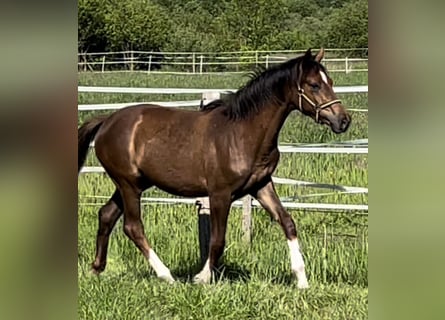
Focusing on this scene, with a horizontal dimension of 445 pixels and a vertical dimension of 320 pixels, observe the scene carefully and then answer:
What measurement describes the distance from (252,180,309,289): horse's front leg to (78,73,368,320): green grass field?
0.03m

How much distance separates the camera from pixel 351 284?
275 centimetres

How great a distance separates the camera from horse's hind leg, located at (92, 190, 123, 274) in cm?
288

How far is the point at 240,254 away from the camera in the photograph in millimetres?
2885

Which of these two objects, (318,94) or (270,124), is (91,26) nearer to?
(270,124)

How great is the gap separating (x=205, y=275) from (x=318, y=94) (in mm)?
934

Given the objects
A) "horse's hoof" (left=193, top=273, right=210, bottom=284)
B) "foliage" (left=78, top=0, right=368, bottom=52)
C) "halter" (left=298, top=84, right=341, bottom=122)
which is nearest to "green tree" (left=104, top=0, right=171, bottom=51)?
"foliage" (left=78, top=0, right=368, bottom=52)

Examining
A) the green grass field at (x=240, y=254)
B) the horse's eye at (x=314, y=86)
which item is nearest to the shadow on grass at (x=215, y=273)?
the green grass field at (x=240, y=254)

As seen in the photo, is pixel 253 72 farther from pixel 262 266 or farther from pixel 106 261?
pixel 106 261

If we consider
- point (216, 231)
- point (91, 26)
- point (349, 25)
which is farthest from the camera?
point (216, 231)

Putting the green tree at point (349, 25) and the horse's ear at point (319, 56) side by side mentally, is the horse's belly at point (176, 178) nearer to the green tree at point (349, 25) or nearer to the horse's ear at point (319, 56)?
the horse's ear at point (319, 56)

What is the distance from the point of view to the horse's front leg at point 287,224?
280 centimetres

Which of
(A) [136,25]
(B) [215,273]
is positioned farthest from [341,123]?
(A) [136,25]
